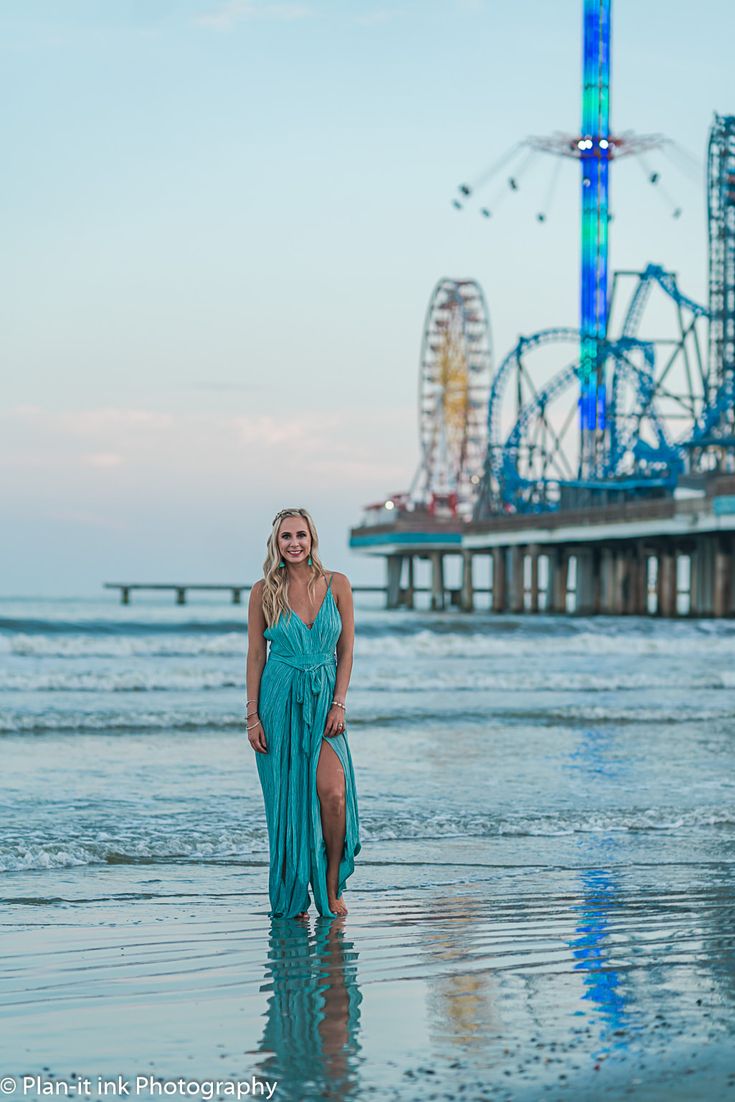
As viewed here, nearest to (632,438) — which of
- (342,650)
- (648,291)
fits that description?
(648,291)

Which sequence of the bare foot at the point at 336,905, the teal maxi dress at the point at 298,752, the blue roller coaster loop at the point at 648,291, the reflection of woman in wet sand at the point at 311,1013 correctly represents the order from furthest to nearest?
the blue roller coaster loop at the point at 648,291 < the bare foot at the point at 336,905 < the teal maxi dress at the point at 298,752 < the reflection of woman in wet sand at the point at 311,1013

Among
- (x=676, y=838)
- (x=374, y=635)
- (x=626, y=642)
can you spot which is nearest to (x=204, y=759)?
(x=676, y=838)

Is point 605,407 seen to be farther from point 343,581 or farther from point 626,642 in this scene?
point 343,581

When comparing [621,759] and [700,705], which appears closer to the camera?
[621,759]

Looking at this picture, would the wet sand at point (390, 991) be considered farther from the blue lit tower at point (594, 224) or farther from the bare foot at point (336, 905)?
the blue lit tower at point (594, 224)

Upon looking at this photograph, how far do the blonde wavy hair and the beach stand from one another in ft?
3.79

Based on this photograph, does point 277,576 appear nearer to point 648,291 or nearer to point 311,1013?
point 311,1013

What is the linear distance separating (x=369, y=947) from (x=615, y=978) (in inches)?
37.9

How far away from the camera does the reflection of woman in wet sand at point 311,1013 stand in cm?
365

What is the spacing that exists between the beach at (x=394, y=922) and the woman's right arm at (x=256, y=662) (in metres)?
0.69

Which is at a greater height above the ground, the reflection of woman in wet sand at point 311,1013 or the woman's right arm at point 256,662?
the woman's right arm at point 256,662

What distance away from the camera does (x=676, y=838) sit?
817cm

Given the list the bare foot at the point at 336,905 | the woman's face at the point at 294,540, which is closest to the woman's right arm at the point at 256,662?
the woman's face at the point at 294,540

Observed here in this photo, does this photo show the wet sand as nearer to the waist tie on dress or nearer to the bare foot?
the bare foot
